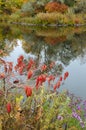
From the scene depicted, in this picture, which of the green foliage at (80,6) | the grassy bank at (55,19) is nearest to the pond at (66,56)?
the grassy bank at (55,19)

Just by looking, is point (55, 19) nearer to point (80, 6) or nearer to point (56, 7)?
point (56, 7)

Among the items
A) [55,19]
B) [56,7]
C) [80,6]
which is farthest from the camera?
[56,7]

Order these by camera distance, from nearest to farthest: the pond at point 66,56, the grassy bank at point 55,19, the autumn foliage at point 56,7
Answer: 1. the pond at point 66,56
2. the grassy bank at point 55,19
3. the autumn foliage at point 56,7

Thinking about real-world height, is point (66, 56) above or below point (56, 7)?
above

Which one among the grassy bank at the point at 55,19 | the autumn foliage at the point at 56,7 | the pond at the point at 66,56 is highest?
the pond at the point at 66,56

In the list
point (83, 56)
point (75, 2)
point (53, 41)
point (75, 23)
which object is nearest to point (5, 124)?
point (83, 56)

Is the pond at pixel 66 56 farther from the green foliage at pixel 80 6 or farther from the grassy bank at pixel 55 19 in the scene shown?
the green foliage at pixel 80 6

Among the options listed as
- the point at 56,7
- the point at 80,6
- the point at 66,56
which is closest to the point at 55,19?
the point at 56,7

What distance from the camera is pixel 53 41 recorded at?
903 inches

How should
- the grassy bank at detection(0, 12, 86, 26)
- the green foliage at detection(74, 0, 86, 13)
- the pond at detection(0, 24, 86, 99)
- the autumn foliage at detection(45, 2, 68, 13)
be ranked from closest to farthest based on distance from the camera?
the pond at detection(0, 24, 86, 99) < the grassy bank at detection(0, 12, 86, 26) < the green foliage at detection(74, 0, 86, 13) < the autumn foliage at detection(45, 2, 68, 13)

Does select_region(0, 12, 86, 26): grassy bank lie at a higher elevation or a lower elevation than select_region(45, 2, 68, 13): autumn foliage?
lower

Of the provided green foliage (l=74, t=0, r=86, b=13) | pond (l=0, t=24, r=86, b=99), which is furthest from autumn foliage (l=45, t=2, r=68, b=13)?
pond (l=0, t=24, r=86, b=99)

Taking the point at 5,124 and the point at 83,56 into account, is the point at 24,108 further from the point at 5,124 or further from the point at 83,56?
the point at 83,56

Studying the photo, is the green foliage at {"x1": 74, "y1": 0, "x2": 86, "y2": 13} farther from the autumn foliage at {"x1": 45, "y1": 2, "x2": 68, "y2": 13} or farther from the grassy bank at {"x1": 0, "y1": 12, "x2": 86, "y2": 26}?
the autumn foliage at {"x1": 45, "y1": 2, "x2": 68, "y2": 13}
